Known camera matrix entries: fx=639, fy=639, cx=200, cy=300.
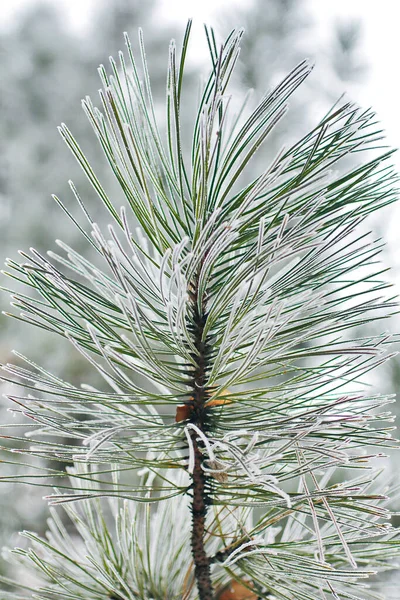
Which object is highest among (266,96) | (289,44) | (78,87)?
(78,87)

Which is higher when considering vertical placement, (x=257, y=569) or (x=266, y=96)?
(x=266, y=96)

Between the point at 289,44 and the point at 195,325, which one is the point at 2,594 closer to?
the point at 195,325

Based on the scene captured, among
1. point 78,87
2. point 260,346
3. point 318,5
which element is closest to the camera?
point 260,346

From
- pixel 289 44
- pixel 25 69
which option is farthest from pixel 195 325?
pixel 25 69

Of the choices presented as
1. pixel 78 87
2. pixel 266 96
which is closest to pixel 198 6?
pixel 78 87

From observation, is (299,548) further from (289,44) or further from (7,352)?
(289,44)

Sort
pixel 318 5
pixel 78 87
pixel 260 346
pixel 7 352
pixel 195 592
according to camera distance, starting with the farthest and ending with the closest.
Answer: pixel 78 87
pixel 318 5
pixel 7 352
pixel 195 592
pixel 260 346

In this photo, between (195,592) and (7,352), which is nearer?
(195,592)
